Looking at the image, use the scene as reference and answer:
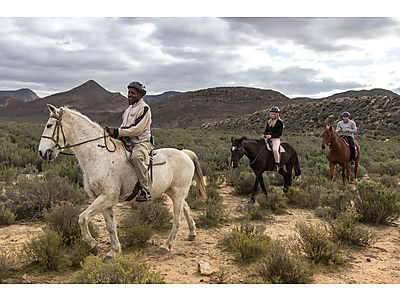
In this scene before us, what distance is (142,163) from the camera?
14.0 ft

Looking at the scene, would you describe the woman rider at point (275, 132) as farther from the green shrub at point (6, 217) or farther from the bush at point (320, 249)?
the green shrub at point (6, 217)

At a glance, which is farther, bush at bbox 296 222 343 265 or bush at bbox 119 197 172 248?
bush at bbox 119 197 172 248

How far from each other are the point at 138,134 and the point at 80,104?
15730 cm

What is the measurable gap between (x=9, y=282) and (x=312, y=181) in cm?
937

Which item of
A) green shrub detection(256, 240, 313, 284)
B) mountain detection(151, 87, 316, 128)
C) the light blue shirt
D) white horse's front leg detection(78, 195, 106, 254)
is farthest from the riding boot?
mountain detection(151, 87, 316, 128)

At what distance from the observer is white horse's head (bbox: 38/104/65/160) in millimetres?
3896

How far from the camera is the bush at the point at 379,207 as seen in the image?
6289 mm

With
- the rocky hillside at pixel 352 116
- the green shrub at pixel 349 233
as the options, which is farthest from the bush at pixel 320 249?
the rocky hillside at pixel 352 116

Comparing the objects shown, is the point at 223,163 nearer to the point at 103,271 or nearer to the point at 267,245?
the point at 267,245

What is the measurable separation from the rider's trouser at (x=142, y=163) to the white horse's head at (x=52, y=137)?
1.12m

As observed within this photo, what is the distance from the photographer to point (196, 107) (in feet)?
305

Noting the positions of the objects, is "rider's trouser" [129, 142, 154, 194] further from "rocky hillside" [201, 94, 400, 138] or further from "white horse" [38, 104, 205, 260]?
"rocky hillside" [201, 94, 400, 138]

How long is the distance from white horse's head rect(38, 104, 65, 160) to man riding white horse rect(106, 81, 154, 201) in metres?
0.73

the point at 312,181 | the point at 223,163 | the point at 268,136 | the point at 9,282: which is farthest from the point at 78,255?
the point at 223,163
